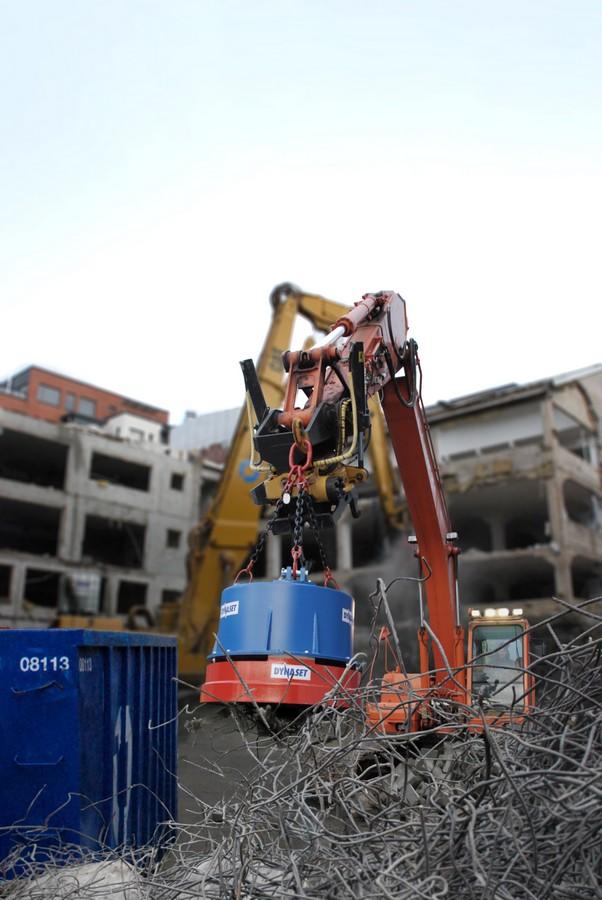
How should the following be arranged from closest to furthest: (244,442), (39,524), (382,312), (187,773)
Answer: (382,312) → (187,773) → (244,442) → (39,524)

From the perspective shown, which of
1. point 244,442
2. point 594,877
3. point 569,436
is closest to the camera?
point 594,877

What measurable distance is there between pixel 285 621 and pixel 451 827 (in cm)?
264

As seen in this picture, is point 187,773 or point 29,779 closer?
point 29,779

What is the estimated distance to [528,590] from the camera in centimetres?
3712

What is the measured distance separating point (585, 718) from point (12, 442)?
A: 39.3 meters

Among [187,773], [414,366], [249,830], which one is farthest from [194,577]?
[249,830]

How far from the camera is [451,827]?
3.00 meters

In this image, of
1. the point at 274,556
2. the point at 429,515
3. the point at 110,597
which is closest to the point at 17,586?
the point at 110,597

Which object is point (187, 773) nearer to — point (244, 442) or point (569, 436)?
point (244, 442)

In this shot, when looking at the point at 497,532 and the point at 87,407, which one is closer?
the point at 497,532

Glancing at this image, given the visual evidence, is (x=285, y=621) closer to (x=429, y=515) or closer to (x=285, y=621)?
(x=285, y=621)

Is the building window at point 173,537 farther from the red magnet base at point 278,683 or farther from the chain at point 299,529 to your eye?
the red magnet base at point 278,683

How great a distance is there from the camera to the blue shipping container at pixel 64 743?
206 inches

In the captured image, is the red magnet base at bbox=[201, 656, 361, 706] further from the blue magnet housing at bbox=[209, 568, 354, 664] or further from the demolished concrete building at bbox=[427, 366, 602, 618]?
the demolished concrete building at bbox=[427, 366, 602, 618]
